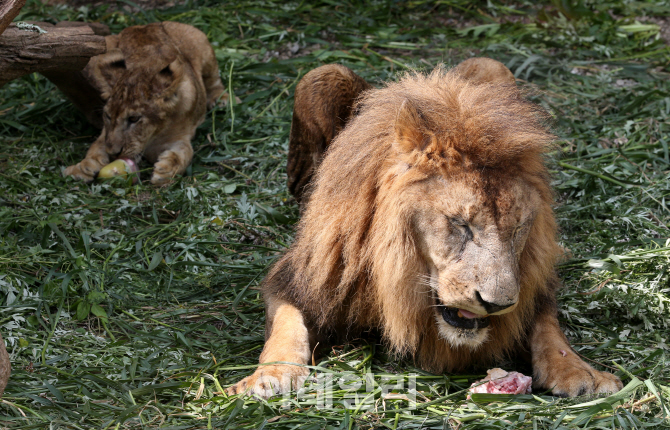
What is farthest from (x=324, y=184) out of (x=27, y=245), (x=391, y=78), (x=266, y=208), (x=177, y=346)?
(x=391, y=78)

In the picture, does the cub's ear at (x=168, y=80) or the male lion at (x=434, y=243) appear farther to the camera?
the cub's ear at (x=168, y=80)

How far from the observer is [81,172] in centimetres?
580

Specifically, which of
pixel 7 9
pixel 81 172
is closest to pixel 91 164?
pixel 81 172

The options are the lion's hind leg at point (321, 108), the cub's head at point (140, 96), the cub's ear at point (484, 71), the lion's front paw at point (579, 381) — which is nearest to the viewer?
the lion's front paw at point (579, 381)

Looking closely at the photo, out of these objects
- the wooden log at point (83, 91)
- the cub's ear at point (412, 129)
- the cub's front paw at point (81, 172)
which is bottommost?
the cub's front paw at point (81, 172)

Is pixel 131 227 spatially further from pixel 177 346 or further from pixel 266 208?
pixel 177 346

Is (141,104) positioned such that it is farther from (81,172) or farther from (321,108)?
(321,108)

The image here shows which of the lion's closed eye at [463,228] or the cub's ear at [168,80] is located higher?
the lion's closed eye at [463,228]

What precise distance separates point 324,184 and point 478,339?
3.27 feet

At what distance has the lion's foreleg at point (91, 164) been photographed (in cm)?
580

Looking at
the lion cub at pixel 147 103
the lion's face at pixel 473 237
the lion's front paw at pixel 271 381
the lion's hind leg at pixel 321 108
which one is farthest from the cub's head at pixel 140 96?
the lion's face at pixel 473 237

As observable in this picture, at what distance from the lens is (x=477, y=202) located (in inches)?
118

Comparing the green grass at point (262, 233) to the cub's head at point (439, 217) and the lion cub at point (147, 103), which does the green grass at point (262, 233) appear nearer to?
the lion cub at point (147, 103)

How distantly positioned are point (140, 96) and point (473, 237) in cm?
403
